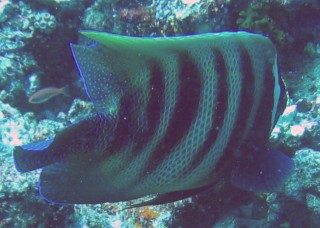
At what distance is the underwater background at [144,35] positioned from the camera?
2.92 metres

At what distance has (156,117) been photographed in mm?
974

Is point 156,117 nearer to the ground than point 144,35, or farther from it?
farther from it

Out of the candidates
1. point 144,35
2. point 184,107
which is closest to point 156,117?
point 184,107

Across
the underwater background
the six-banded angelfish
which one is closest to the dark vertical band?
the six-banded angelfish

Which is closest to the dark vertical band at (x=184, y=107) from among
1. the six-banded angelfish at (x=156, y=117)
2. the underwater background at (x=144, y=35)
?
the six-banded angelfish at (x=156, y=117)

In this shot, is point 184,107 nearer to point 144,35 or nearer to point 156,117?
point 156,117

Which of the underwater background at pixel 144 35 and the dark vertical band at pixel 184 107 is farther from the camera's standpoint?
the underwater background at pixel 144 35

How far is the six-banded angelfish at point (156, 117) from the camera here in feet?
3.08

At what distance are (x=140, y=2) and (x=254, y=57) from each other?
144 inches

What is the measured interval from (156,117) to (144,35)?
3.61m

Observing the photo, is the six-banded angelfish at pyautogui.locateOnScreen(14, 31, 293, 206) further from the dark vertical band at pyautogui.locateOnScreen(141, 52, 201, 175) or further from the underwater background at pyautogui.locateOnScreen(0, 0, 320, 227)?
the underwater background at pyautogui.locateOnScreen(0, 0, 320, 227)

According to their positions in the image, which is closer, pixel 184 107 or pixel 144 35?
pixel 184 107

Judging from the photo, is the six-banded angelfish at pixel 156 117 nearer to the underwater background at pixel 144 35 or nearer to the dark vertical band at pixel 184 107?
the dark vertical band at pixel 184 107

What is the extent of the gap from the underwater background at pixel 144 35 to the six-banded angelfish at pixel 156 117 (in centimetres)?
188
